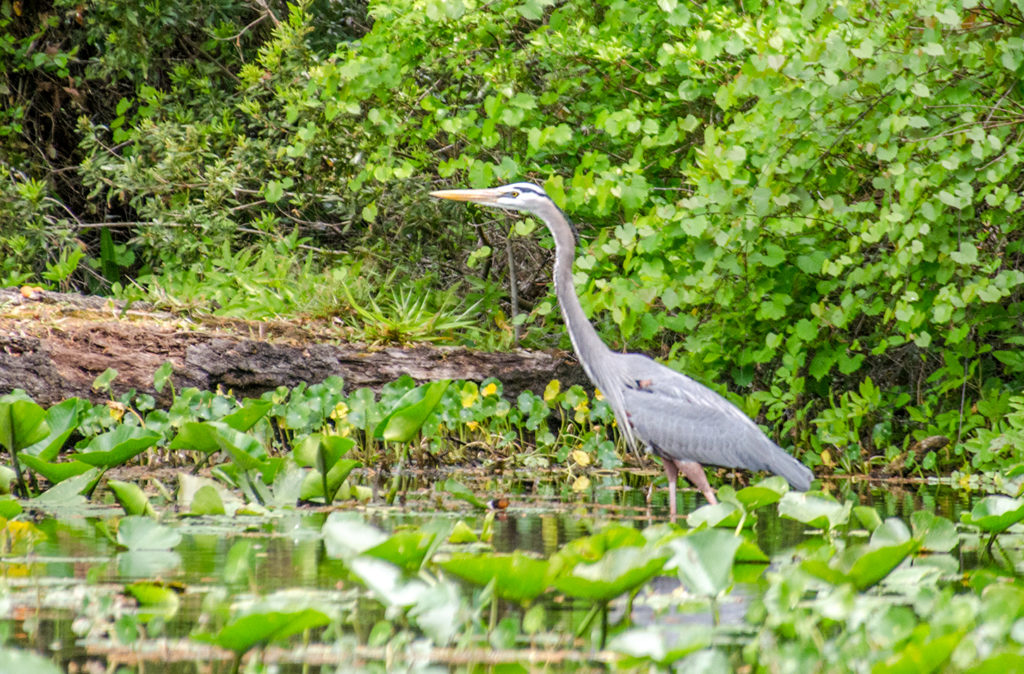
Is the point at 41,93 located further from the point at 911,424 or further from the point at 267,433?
the point at 911,424

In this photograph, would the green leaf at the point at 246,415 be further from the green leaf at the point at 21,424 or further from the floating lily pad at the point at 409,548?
the floating lily pad at the point at 409,548

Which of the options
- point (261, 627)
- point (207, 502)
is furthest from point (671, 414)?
point (261, 627)

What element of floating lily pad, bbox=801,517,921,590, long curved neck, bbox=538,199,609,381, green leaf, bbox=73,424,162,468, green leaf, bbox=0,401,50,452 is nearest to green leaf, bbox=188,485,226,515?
green leaf, bbox=73,424,162,468

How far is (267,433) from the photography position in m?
6.18

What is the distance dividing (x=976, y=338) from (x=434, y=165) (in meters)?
3.64

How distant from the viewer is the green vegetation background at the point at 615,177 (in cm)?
496

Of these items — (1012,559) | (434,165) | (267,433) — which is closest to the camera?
(1012,559)

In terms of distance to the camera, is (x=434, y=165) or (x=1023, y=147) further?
(x=434, y=165)

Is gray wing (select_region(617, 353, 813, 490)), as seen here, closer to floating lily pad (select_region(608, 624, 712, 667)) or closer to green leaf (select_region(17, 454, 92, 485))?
green leaf (select_region(17, 454, 92, 485))

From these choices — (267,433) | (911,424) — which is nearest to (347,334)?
(267,433)

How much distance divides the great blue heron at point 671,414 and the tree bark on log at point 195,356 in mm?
1744

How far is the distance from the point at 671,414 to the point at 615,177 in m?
1.23

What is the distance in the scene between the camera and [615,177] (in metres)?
5.88

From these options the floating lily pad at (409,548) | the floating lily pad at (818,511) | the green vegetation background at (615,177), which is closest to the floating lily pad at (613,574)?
the floating lily pad at (409,548)
